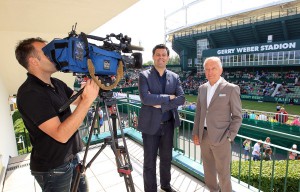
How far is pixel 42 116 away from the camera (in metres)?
1.33

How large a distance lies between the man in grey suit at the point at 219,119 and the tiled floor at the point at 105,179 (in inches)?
28.2

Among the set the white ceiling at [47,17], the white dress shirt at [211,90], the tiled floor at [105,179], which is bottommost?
the tiled floor at [105,179]

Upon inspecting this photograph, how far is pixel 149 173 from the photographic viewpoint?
268cm

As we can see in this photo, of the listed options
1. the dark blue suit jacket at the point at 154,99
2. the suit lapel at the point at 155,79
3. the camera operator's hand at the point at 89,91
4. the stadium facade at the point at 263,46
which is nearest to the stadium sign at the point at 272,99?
the stadium facade at the point at 263,46

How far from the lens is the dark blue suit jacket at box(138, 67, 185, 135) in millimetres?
2547

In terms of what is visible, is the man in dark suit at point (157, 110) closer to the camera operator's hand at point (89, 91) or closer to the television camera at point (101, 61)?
the television camera at point (101, 61)

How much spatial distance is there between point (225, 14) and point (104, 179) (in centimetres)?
3809

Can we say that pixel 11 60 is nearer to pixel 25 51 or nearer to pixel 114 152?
pixel 25 51

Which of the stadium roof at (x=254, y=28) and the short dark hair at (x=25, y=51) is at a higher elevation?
the stadium roof at (x=254, y=28)

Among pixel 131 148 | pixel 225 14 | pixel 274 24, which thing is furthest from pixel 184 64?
pixel 131 148

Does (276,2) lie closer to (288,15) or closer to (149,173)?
(288,15)

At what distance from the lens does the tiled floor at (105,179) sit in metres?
3.13

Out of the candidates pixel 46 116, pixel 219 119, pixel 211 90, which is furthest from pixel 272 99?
pixel 46 116

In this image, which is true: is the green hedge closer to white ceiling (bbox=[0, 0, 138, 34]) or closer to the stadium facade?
white ceiling (bbox=[0, 0, 138, 34])
